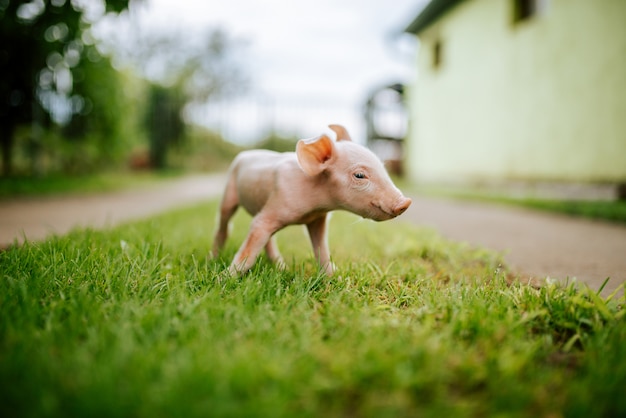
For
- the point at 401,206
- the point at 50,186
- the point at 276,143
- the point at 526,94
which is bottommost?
the point at 50,186

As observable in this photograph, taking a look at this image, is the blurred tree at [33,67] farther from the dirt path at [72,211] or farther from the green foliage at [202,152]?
the green foliage at [202,152]

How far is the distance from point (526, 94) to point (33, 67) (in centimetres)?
860

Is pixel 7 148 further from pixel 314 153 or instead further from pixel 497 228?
pixel 497 228

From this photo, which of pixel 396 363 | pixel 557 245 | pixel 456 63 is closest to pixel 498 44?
pixel 456 63

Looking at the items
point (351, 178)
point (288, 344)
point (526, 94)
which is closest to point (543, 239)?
point (351, 178)

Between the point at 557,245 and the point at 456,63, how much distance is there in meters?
8.27

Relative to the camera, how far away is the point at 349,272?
6.51 feet

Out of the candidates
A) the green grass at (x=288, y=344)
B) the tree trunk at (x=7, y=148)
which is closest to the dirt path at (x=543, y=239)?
the green grass at (x=288, y=344)

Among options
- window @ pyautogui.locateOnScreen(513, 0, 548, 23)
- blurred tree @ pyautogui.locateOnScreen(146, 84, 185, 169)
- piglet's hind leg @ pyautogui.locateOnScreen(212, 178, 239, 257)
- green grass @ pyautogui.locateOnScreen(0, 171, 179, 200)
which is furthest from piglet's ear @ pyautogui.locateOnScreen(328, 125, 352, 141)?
blurred tree @ pyautogui.locateOnScreen(146, 84, 185, 169)

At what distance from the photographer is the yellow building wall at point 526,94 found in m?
5.96

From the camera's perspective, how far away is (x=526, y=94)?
7.67 metres

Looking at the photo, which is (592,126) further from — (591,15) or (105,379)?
(105,379)

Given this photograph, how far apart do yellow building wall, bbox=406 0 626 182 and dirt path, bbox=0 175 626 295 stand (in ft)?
5.66

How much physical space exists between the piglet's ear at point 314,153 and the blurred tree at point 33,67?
5.95 m
